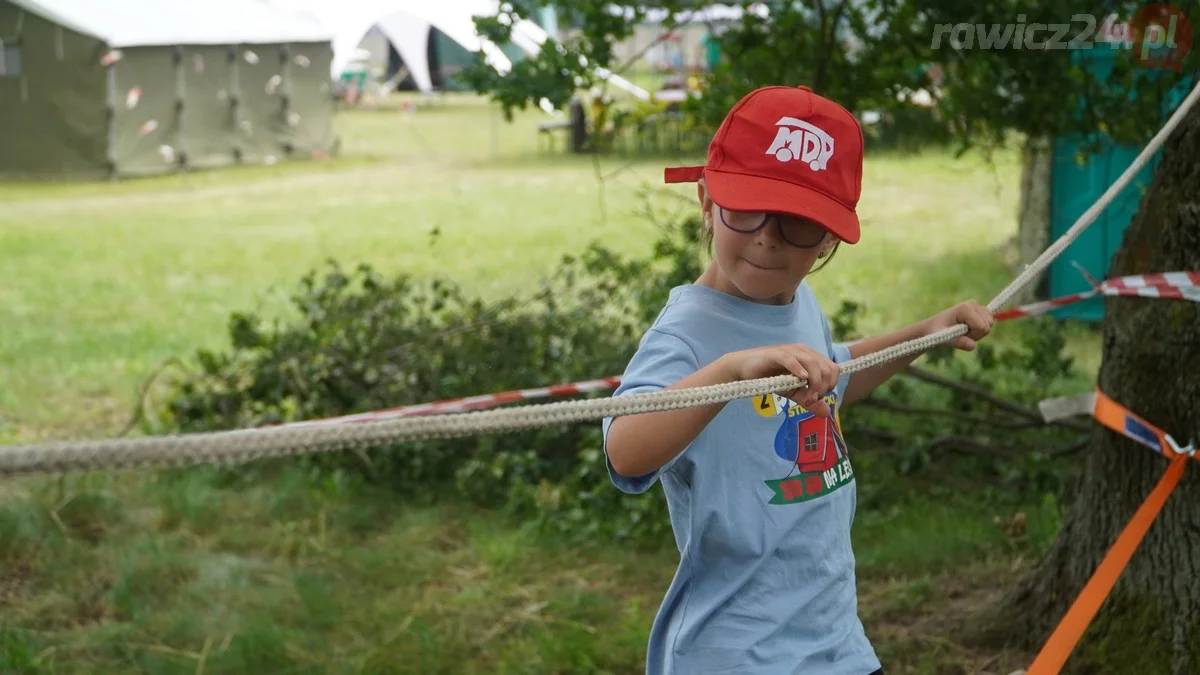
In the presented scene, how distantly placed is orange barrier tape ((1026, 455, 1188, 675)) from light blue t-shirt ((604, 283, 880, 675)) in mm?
716

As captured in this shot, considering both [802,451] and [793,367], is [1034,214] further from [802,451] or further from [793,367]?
[793,367]

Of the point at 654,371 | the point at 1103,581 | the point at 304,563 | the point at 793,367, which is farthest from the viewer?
the point at 304,563

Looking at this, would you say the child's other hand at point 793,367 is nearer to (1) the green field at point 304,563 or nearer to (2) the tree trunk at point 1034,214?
(1) the green field at point 304,563

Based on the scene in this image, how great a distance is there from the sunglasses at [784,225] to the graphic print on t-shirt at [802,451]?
24 centimetres

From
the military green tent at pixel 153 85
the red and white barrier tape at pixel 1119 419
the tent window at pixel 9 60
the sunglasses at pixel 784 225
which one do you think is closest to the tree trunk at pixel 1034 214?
the red and white barrier tape at pixel 1119 419

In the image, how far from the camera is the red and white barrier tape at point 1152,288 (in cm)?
287

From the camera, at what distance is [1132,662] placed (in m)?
2.96

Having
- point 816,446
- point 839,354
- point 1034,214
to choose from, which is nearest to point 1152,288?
point 839,354

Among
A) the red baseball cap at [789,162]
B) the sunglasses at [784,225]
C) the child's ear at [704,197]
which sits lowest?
the sunglasses at [784,225]

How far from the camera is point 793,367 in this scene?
170cm

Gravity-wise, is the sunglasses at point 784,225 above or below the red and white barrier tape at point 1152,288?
above

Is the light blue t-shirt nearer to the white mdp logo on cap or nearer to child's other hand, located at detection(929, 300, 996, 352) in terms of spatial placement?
the white mdp logo on cap

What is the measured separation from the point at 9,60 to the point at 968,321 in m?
16.4

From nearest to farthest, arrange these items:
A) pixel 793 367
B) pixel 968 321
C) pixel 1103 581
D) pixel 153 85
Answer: pixel 793 367 < pixel 968 321 < pixel 1103 581 < pixel 153 85
